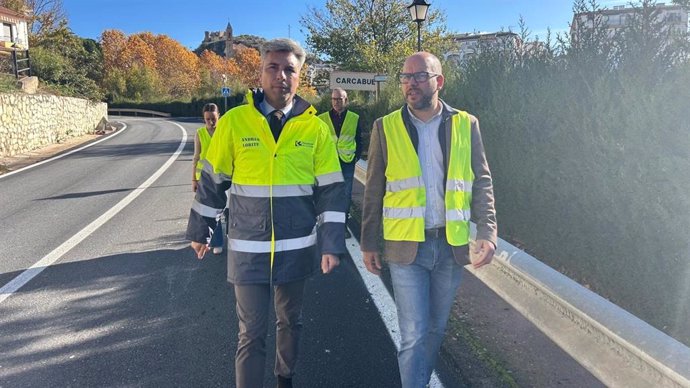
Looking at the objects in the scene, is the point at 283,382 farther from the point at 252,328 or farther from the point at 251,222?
the point at 251,222

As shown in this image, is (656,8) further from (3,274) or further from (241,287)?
(3,274)

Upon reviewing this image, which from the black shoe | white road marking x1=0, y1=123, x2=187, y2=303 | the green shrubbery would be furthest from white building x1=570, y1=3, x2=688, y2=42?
white road marking x1=0, y1=123, x2=187, y2=303

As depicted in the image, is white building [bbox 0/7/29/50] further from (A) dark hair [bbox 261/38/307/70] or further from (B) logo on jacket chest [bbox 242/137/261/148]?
(B) logo on jacket chest [bbox 242/137/261/148]

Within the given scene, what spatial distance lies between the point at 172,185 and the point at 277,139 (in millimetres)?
9322

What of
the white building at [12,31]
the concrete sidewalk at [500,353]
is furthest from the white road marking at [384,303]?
the white building at [12,31]

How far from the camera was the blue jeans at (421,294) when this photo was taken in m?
2.74

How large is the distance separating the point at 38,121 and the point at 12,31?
9.52 m

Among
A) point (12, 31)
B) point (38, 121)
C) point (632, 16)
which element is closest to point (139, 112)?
point (12, 31)

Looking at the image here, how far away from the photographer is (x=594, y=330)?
2.51 meters

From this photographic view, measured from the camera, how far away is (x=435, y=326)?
114 inches

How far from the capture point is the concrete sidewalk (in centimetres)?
321

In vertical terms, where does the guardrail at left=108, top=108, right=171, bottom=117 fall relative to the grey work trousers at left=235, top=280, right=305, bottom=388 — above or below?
above

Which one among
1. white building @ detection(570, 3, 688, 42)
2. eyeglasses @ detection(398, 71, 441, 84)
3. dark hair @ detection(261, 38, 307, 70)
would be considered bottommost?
eyeglasses @ detection(398, 71, 441, 84)

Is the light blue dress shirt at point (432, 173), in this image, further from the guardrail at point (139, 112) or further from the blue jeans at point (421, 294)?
the guardrail at point (139, 112)
